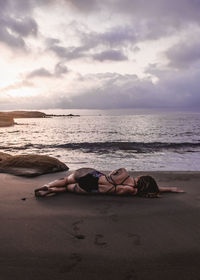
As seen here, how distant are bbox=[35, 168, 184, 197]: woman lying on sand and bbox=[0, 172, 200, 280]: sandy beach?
0.15 meters

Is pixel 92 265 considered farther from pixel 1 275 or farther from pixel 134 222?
pixel 134 222

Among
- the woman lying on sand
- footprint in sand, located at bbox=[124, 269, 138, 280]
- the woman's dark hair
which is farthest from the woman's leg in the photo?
footprint in sand, located at bbox=[124, 269, 138, 280]

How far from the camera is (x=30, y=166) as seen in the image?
6637 mm

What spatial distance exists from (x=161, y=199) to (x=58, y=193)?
195 cm

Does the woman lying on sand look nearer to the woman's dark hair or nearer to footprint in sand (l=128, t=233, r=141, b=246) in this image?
the woman's dark hair

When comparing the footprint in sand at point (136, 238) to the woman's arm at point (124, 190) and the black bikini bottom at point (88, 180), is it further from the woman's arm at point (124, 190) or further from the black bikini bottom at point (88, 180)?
the black bikini bottom at point (88, 180)

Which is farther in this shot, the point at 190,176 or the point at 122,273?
the point at 190,176

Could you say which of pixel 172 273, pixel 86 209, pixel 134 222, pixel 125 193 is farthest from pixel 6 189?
pixel 172 273

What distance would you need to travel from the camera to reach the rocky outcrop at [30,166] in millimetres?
6269

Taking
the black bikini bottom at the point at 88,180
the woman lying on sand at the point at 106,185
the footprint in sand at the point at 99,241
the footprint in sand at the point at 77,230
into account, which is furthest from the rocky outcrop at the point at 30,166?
the footprint in sand at the point at 99,241

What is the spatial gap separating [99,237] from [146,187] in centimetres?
193

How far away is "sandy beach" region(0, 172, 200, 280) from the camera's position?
7.30 ft

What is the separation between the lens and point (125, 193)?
4.46 metres

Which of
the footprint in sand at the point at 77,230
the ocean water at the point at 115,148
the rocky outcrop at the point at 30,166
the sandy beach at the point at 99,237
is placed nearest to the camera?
the sandy beach at the point at 99,237
